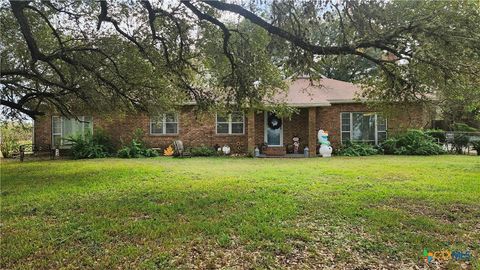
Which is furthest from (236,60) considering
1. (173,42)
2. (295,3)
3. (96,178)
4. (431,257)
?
(431,257)

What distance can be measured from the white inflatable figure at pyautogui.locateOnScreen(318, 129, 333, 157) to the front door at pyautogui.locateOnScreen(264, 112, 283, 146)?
2102 millimetres

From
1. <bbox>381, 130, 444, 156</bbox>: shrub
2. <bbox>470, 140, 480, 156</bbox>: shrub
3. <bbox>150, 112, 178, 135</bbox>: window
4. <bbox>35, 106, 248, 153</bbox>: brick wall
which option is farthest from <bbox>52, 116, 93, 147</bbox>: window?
<bbox>470, 140, 480, 156</bbox>: shrub

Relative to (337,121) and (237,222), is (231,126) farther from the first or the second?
(237,222)

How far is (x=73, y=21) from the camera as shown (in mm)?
8289

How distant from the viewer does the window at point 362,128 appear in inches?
690

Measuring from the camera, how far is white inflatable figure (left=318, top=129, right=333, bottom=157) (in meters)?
16.1

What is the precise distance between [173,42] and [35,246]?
560cm

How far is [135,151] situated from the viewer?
16656 mm

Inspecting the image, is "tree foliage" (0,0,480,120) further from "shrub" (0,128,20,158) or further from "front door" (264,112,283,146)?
"shrub" (0,128,20,158)

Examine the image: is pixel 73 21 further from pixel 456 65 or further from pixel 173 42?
pixel 456 65

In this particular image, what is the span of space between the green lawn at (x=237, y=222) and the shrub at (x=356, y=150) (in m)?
7.67

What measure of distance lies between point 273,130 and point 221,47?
32.4ft

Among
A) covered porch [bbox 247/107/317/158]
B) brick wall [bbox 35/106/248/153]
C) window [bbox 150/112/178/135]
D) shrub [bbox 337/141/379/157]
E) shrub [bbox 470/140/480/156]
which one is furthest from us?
window [bbox 150/112/178/135]

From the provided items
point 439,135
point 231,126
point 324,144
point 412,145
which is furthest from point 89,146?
point 439,135
